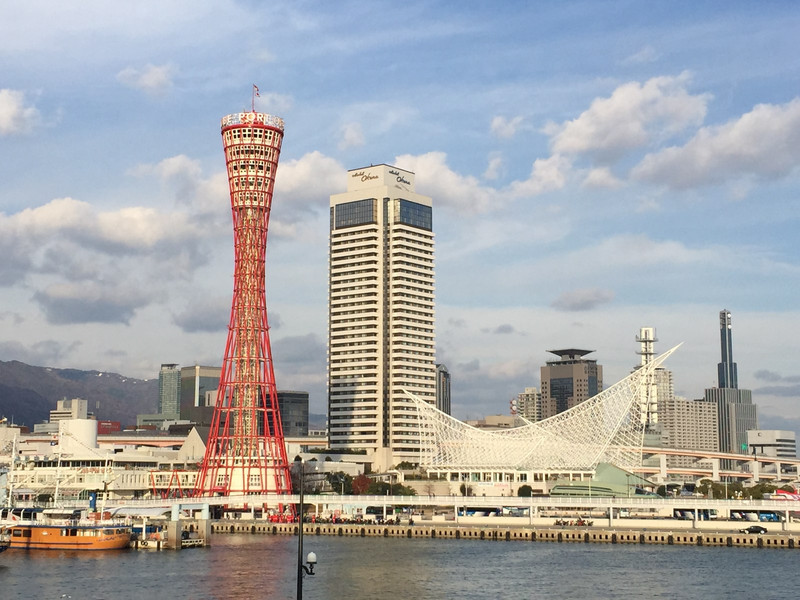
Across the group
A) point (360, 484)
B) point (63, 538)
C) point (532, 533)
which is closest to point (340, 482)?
point (360, 484)

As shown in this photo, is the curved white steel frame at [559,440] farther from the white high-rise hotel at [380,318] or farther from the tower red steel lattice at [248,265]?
the tower red steel lattice at [248,265]

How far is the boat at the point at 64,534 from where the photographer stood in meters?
86.1

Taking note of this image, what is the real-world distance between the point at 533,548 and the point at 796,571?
2228 centimetres

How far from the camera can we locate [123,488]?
145 meters

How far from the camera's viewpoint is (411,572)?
74.4 meters

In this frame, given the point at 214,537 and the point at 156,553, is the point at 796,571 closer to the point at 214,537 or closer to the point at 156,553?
the point at 156,553

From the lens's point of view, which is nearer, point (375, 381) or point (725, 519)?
A: point (725, 519)

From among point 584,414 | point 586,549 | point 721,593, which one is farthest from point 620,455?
point 721,593

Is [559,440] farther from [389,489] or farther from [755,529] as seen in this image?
[755,529]

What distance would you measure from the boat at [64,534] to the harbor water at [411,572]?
2069mm

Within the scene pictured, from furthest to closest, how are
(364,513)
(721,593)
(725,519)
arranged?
(364,513) < (725,519) < (721,593)

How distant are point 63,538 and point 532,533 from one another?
39.6m

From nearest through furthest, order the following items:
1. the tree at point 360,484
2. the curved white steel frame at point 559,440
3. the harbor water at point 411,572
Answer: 1. the harbor water at point 411,572
2. the curved white steel frame at point 559,440
3. the tree at point 360,484

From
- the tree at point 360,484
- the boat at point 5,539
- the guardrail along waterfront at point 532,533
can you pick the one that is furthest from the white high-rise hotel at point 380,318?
the boat at point 5,539
